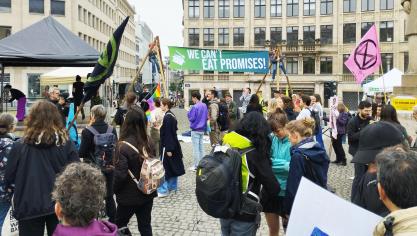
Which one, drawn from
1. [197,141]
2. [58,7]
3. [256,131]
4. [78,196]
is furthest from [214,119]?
[58,7]

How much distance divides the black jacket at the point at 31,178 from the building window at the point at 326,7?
186 feet

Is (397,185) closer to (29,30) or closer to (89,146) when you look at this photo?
(89,146)

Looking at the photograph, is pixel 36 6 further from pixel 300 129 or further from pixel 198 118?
pixel 300 129

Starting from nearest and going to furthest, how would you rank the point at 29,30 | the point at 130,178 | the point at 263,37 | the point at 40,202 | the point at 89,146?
1. the point at 40,202
2. the point at 130,178
3. the point at 89,146
4. the point at 29,30
5. the point at 263,37

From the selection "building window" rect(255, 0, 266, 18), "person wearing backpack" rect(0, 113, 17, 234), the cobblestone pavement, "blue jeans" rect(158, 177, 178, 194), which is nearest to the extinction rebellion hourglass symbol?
the cobblestone pavement

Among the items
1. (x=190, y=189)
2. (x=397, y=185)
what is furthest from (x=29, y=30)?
(x=397, y=185)

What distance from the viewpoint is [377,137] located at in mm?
3717

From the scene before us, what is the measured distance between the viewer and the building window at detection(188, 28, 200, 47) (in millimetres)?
60156

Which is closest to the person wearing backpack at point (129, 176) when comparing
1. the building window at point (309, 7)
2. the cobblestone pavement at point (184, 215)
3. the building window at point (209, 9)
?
the cobblestone pavement at point (184, 215)

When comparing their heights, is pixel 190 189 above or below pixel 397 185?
below

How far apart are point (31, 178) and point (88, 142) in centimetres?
173

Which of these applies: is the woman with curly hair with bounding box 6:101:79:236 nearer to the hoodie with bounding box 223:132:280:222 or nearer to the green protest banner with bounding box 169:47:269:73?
the hoodie with bounding box 223:132:280:222

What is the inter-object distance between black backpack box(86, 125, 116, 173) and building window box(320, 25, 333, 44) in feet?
178

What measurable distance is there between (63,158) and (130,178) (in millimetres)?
813
